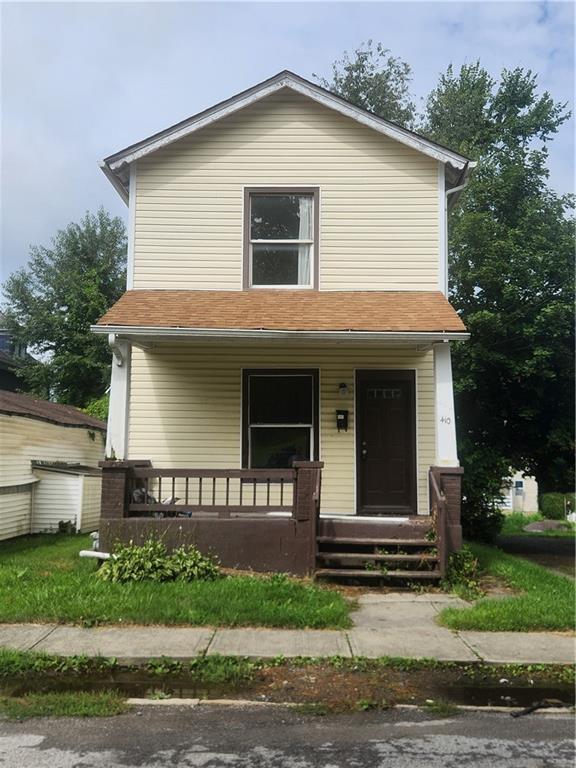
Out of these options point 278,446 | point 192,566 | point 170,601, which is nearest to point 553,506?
point 278,446

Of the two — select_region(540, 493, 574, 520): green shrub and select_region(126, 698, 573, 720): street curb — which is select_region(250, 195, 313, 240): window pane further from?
select_region(540, 493, 574, 520): green shrub

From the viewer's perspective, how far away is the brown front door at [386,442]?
977 centimetres

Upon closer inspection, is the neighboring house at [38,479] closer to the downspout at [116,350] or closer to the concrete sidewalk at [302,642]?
the downspout at [116,350]

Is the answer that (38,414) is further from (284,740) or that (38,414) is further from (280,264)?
(284,740)

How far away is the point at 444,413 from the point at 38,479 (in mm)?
8168

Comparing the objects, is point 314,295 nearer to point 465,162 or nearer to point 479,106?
point 465,162

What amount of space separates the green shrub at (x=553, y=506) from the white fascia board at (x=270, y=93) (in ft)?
95.0

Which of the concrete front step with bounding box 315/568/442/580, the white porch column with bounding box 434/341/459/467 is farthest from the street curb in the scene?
the white porch column with bounding box 434/341/459/467

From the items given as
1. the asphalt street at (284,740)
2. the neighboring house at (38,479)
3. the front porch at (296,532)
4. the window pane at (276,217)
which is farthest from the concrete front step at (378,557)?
the neighboring house at (38,479)

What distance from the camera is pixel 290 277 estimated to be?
1041 centimetres

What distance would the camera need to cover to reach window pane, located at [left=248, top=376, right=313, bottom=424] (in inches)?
396

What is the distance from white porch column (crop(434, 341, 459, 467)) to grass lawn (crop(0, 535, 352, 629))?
8.01 feet

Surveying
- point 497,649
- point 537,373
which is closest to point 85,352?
point 537,373

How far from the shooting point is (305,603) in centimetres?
648
